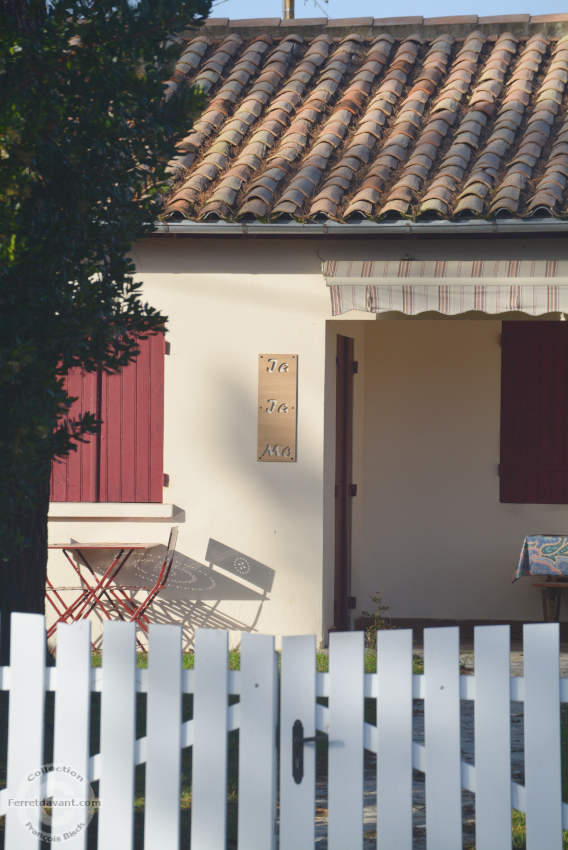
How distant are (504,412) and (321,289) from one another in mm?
2370

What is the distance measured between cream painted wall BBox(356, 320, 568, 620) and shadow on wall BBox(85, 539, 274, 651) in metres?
1.63

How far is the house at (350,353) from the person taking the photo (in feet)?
22.4

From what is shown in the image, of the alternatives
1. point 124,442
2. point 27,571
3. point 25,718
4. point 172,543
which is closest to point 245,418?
point 124,442

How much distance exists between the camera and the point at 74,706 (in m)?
3.16

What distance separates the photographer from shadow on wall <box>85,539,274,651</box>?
7289mm

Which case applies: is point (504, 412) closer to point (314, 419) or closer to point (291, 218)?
point (314, 419)

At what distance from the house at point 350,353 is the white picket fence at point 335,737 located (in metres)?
3.85

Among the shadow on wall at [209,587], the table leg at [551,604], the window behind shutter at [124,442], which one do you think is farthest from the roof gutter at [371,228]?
the table leg at [551,604]

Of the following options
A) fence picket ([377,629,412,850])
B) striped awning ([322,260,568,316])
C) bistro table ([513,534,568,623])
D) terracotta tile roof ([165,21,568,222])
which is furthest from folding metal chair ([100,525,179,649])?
fence picket ([377,629,412,850])

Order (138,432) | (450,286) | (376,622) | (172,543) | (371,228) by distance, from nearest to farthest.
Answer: (450,286), (371,228), (172,543), (138,432), (376,622)

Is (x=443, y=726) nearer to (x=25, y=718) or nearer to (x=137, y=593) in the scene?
(x=25, y=718)

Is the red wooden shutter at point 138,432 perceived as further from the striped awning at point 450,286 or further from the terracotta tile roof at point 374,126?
the striped awning at point 450,286

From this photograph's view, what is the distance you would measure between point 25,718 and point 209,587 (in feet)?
13.6

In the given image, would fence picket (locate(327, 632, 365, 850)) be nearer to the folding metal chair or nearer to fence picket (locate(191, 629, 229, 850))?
fence picket (locate(191, 629, 229, 850))
